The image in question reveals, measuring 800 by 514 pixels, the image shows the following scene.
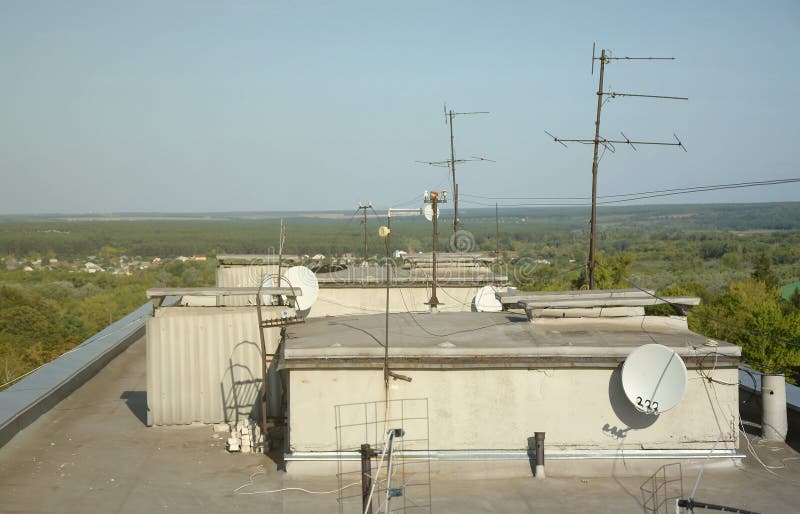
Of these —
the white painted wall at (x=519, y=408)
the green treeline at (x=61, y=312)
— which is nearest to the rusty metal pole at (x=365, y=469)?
the white painted wall at (x=519, y=408)

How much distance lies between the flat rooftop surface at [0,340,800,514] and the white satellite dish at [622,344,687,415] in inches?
42.3

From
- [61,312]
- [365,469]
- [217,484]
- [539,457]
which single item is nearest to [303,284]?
[217,484]

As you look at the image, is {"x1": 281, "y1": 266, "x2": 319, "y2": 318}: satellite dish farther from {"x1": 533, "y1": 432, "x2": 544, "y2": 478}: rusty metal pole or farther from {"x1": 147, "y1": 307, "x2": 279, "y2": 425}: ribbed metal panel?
{"x1": 533, "y1": 432, "x2": 544, "y2": 478}: rusty metal pole

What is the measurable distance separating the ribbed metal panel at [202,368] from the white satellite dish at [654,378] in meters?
6.19

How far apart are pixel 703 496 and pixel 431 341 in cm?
412

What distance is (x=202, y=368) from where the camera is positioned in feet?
46.1

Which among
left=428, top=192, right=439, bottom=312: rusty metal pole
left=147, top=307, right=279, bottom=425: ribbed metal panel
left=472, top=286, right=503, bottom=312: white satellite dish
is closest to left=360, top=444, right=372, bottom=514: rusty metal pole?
left=147, top=307, right=279, bottom=425: ribbed metal panel

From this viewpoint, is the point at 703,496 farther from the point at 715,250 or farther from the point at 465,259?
the point at 715,250

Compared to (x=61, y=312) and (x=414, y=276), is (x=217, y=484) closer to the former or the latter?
(x=414, y=276)

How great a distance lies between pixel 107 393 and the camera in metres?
16.9

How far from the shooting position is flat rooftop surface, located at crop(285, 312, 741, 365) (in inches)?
445

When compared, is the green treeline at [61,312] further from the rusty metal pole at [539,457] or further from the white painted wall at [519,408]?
the rusty metal pole at [539,457]

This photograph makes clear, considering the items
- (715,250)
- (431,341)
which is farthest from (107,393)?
(715,250)

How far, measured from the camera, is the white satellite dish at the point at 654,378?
428 inches
